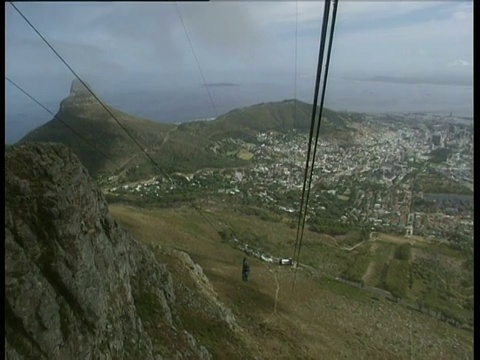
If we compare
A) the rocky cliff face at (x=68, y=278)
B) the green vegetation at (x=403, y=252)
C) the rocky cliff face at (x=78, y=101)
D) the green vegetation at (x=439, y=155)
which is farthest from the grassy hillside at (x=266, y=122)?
the rocky cliff face at (x=68, y=278)

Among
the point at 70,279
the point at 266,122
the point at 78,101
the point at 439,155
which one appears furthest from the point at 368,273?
the point at 266,122

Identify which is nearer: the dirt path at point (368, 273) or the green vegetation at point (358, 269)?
the green vegetation at point (358, 269)

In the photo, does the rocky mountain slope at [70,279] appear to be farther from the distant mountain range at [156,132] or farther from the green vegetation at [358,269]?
the distant mountain range at [156,132]

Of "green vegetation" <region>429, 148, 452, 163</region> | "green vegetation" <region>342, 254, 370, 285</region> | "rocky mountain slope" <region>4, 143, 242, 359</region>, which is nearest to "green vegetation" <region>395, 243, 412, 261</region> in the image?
"green vegetation" <region>342, 254, 370, 285</region>

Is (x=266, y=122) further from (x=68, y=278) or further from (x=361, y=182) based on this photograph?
(x=68, y=278)
